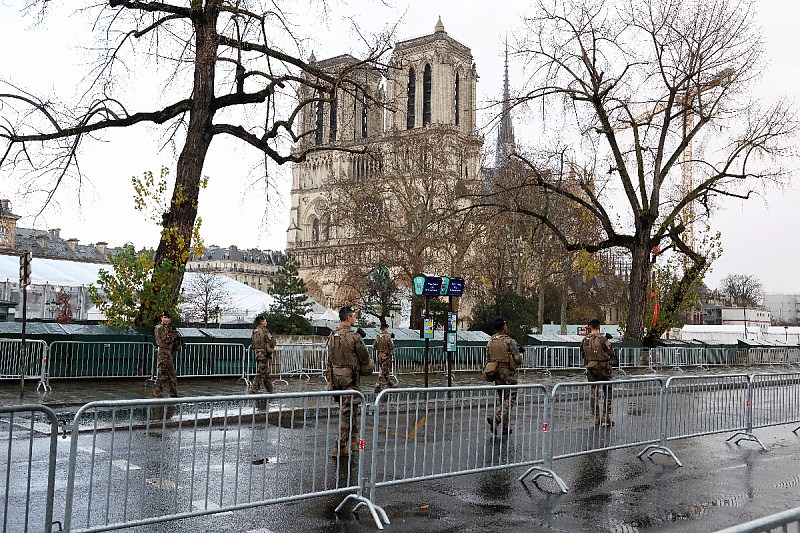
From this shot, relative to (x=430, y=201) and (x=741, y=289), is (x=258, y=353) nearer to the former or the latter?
(x=430, y=201)

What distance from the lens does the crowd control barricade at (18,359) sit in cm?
1642

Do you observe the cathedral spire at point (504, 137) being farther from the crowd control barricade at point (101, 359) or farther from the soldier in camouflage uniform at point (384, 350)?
the crowd control barricade at point (101, 359)

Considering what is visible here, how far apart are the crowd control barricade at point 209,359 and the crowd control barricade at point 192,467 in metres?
10.8

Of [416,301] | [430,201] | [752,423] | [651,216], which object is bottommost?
[752,423]

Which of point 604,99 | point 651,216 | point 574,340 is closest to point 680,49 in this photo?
point 604,99

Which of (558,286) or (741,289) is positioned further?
(741,289)

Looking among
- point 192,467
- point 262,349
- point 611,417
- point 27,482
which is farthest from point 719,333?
point 27,482

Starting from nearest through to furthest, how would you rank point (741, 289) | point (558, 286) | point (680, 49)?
point (680, 49) → point (558, 286) → point (741, 289)

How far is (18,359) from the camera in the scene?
55.0ft

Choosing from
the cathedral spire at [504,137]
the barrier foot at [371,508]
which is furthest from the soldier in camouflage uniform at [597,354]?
the cathedral spire at [504,137]

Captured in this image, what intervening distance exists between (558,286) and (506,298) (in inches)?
632

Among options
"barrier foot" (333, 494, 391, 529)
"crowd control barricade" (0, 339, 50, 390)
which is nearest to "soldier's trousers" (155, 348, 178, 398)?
"crowd control barricade" (0, 339, 50, 390)

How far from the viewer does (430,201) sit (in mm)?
39969

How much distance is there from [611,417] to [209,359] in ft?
43.1
